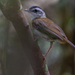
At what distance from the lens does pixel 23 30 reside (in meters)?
1.42

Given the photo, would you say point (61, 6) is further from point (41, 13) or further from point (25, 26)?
point (25, 26)

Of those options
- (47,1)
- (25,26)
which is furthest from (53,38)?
(47,1)

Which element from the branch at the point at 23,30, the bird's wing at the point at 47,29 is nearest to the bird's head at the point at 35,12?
the bird's wing at the point at 47,29

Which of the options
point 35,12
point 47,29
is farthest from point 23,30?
point 35,12

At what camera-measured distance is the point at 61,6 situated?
151 inches

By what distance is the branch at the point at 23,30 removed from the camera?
1255 mm

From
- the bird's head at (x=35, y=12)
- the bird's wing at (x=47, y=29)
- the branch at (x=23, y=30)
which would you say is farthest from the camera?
the bird's head at (x=35, y=12)

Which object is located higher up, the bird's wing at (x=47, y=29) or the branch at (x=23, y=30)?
the branch at (x=23, y=30)

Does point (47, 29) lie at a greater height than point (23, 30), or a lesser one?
lesser

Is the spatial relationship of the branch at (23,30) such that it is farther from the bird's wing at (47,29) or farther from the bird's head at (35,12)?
the bird's head at (35,12)

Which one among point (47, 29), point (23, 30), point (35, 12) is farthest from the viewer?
point (35, 12)

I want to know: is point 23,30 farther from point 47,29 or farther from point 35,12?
point 35,12

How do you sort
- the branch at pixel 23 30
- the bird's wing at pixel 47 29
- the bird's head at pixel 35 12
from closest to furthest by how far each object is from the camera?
the branch at pixel 23 30 → the bird's wing at pixel 47 29 → the bird's head at pixel 35 12

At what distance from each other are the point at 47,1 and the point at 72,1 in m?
1.38
